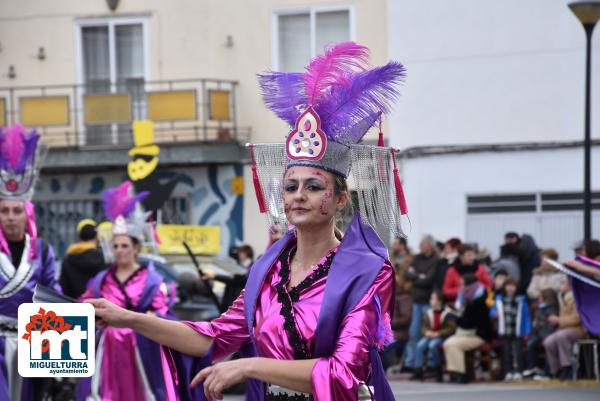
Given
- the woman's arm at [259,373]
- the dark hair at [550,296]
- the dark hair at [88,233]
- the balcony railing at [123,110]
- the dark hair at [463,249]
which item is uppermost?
the balcony railing at [123,110]

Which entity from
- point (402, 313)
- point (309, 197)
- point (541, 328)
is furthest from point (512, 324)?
point (309, 197)

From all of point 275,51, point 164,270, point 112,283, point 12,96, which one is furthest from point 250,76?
point 112,283

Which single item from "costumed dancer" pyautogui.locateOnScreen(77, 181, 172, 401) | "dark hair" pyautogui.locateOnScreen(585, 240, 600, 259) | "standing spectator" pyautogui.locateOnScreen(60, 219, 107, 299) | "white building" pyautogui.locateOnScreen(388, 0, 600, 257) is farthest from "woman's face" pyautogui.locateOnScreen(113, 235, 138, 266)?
"white building" pyautogui.locateOnScreen(388, 0, 600, 257)

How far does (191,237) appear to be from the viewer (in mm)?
18812

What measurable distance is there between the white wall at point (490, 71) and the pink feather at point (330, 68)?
56.7 feet

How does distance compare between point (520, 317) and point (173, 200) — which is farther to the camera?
point (173, 200)

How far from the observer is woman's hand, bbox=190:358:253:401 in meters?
4.82

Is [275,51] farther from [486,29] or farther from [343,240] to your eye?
[343,240]

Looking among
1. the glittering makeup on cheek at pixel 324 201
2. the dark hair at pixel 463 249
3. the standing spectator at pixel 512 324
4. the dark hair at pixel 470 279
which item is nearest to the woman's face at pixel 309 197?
the glittering makeup on cheek at pixel 324 201

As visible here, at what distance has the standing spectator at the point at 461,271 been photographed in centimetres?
1641

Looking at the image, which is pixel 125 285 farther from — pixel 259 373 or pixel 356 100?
pixel 259 373

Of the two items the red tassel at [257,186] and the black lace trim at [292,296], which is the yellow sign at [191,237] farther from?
the black lace trim at [292,296]

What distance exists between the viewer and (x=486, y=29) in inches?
901

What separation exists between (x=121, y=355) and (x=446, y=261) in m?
6.52
